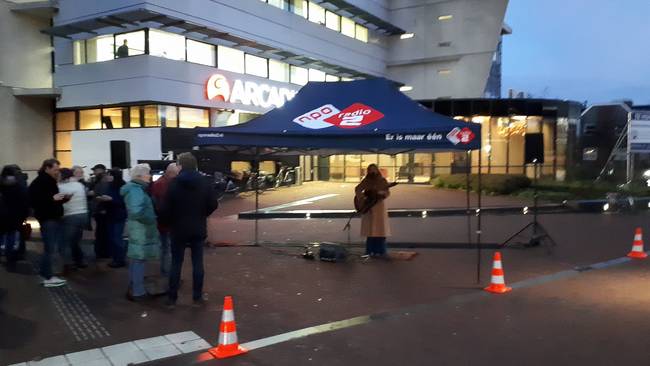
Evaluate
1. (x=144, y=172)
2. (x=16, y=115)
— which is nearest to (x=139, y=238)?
(x=144, y=172)

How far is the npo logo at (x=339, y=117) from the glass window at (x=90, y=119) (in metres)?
17.7

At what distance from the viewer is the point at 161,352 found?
16.7 ft

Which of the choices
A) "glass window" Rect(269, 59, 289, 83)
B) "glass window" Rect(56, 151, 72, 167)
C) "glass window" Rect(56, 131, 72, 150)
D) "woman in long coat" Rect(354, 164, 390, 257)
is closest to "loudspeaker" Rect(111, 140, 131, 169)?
"woman in long coat" Rect(354, 164, 390, 257)

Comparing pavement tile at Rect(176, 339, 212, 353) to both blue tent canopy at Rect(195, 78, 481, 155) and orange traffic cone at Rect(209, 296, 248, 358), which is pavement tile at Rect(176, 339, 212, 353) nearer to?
orange traffic cone at Rect(209, 296, 248, 358)

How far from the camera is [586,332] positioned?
5625mm

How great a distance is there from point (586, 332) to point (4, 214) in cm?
764

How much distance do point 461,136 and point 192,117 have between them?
18.2 meters

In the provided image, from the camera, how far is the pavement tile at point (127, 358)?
482 centimetres

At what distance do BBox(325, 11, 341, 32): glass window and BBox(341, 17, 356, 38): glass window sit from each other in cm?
55

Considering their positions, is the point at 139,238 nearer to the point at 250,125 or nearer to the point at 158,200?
the point at 158,200

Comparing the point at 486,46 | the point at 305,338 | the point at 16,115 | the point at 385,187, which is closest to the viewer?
the point at 305,338

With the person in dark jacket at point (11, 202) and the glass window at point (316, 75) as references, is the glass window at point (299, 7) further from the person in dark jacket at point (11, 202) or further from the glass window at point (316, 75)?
the person in dark jacket at point (11, 202)

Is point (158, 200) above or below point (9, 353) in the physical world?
above

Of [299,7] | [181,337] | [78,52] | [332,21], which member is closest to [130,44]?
[78,52]
